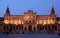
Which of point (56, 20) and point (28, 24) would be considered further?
point (56, 20)

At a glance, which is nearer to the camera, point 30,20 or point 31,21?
point 31,21

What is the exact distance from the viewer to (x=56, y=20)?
11769cm

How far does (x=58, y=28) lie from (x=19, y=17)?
80.8 ft

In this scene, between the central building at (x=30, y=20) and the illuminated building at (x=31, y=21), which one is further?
the central building at (x=30, y=20)

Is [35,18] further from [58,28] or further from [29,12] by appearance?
[58,28]

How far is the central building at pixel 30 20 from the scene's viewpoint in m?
111

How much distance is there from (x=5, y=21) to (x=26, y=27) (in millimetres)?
14456

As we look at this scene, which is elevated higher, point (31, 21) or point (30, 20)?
point (30, 20)

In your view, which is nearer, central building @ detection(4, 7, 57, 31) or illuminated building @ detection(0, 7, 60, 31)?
illuminated building @ detection(0, 7, 60, 31)

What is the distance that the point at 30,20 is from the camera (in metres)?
112

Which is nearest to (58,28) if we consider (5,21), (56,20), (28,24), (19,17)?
(56,20)

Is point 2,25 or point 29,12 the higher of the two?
point 29,12

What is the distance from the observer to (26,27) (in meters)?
111

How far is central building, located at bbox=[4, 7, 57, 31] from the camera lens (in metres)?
111
